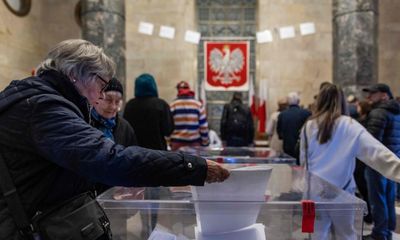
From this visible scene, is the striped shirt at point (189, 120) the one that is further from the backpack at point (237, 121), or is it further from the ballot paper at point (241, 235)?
the ballot paper at point (241, 235)

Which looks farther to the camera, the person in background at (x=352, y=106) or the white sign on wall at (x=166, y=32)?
the white sign on wall at (x=166, y=32)

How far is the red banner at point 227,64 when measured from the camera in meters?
11.1

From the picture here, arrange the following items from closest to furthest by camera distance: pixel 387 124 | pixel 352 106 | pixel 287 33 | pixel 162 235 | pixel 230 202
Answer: pixel 230 202 < pixel 162 235 < pixel 387 124 < pixel 352 106 < pixel 287 33

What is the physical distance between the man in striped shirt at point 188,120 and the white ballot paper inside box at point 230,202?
3878 millimetres

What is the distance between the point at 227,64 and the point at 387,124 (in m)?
6.78

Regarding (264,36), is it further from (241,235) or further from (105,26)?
(241,235)

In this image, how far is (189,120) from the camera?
19.2 feet

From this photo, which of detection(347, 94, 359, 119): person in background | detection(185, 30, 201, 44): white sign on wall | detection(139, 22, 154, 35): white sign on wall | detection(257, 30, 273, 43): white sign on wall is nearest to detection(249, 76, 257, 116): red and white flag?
detection(257, 30, 273, 43): white sign on wall

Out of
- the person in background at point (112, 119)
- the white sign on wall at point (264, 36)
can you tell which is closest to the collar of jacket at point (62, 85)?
the person in background at point (112, 119)

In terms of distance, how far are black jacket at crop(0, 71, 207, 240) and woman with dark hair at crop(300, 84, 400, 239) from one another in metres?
2.02

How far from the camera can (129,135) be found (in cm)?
340

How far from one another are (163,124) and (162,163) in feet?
11.2

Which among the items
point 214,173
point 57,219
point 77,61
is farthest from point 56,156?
point 214,173

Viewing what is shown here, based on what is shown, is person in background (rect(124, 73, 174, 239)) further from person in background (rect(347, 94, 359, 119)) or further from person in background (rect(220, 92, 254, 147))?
person in background (rect(220, 92, 254, 147))
